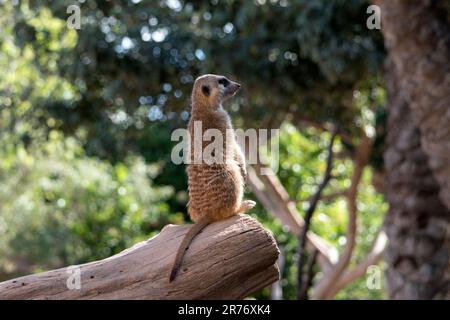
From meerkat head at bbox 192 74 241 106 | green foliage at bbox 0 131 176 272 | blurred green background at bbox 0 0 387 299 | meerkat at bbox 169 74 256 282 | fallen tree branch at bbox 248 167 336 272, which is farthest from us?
green foliage at bbox 0 131 176 272

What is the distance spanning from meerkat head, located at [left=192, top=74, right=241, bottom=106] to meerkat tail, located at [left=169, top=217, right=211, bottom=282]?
0.74 meters

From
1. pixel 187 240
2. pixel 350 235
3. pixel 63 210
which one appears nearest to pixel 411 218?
pixel 350 235

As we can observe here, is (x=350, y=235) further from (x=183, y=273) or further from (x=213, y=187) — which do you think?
(x=183, y=273)

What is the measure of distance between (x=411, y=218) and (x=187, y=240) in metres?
Answer: 5.18

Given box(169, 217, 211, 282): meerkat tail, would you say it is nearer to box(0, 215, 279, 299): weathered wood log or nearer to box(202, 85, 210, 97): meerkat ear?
box(0, 215, 279, 299): weathered wood log

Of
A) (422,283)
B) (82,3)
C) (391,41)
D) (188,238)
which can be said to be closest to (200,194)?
(188,238)

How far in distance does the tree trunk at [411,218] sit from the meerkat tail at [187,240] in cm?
477

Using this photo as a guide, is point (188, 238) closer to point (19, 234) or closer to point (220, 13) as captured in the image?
point (220, 13)

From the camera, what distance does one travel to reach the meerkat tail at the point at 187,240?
3600 millimetres

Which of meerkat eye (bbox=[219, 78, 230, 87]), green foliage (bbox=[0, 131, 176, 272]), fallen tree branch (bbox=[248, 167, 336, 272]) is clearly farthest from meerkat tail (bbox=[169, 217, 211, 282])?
green foliage (bbox=[0, 131, 176, 272])

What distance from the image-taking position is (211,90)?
424 centimetres

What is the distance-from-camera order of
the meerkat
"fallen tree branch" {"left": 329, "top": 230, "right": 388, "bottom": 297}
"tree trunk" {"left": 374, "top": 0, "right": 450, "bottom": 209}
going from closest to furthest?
the meerkat, "tree trunk" {"left": 374, "top": 0, "right": 450, "bottom": 209}, "fallen tree branch" {"left": 329, "top": 230, "right": 388, "bottom": 297}

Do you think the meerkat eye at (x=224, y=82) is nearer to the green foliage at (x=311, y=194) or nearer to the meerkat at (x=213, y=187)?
the meerkat at (x=213, y=187)

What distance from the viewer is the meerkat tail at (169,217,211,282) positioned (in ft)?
11.8
